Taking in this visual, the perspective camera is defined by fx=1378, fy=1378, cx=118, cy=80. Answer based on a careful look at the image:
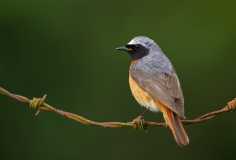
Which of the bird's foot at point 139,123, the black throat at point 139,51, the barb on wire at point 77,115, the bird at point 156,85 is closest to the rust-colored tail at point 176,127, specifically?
the bird at point 156,85

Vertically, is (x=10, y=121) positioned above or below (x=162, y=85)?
above

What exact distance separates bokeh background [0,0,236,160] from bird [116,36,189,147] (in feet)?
15.6

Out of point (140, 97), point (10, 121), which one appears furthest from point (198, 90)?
point (140, 97)

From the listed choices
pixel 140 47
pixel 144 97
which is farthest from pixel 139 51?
pixel 144 97

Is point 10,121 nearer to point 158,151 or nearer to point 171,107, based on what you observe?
point 158,151

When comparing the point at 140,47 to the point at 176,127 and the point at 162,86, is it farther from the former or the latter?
the point at 176,127

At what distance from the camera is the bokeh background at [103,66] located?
731 inches

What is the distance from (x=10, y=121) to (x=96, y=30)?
179 cm

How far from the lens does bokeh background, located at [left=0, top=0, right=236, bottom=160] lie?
18.6m

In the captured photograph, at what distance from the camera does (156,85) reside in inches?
488

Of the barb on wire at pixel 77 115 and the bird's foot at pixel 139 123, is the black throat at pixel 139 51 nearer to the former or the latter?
the bird's foot at pixel 139 123

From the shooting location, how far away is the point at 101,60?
63.9 ft

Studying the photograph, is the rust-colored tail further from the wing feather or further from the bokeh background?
the bokeh background

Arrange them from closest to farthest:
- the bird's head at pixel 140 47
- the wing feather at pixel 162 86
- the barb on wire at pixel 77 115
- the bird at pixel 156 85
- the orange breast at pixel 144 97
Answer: the barb on wire at pixel 77 115
the bird at pixel 156 85
the wing feather at pixel 162 86
the orange breast at pixel 144 97
the bird's head at pixel 140 47
